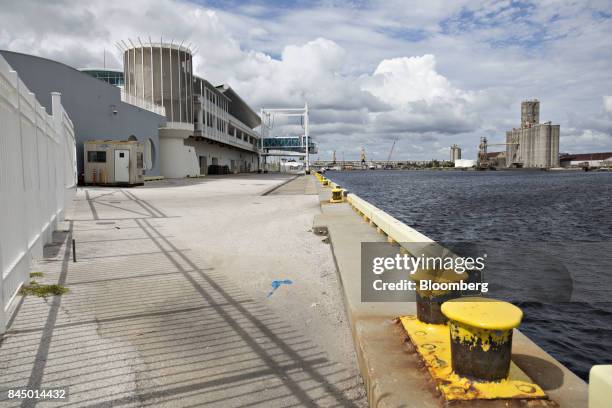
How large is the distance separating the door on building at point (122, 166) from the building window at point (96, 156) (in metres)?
0.83

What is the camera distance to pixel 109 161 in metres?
31.2

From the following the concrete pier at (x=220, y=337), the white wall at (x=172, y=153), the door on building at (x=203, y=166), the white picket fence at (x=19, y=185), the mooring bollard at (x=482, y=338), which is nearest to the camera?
the mooring bollard at (x=482, y=338)

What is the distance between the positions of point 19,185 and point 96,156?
1035 inches

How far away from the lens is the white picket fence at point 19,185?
230 inches

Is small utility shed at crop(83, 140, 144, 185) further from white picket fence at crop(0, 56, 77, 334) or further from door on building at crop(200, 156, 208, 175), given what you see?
door on building at crop(200, 156, 208, 175)

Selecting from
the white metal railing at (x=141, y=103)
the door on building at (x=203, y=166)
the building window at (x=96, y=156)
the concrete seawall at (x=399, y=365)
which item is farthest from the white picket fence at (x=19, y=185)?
the door on building at (x=203, y=166)

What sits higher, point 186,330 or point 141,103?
point 141,103

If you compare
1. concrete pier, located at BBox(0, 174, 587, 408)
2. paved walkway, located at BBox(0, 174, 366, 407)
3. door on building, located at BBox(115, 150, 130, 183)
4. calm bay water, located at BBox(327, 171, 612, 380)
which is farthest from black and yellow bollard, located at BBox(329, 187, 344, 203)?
door on building, located at BBox(115, 150, 130, 183)

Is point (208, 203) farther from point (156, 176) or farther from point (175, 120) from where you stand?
point (175, 120)

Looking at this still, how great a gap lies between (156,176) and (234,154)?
4431cm

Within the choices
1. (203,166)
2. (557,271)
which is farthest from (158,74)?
(557,271)

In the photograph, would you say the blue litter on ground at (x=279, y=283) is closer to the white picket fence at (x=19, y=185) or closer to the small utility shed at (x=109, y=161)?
the white picket fence at (x=19, y=185)

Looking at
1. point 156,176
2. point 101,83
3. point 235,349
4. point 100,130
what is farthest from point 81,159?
point 235,349

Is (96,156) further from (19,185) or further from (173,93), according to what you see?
(19,185)
